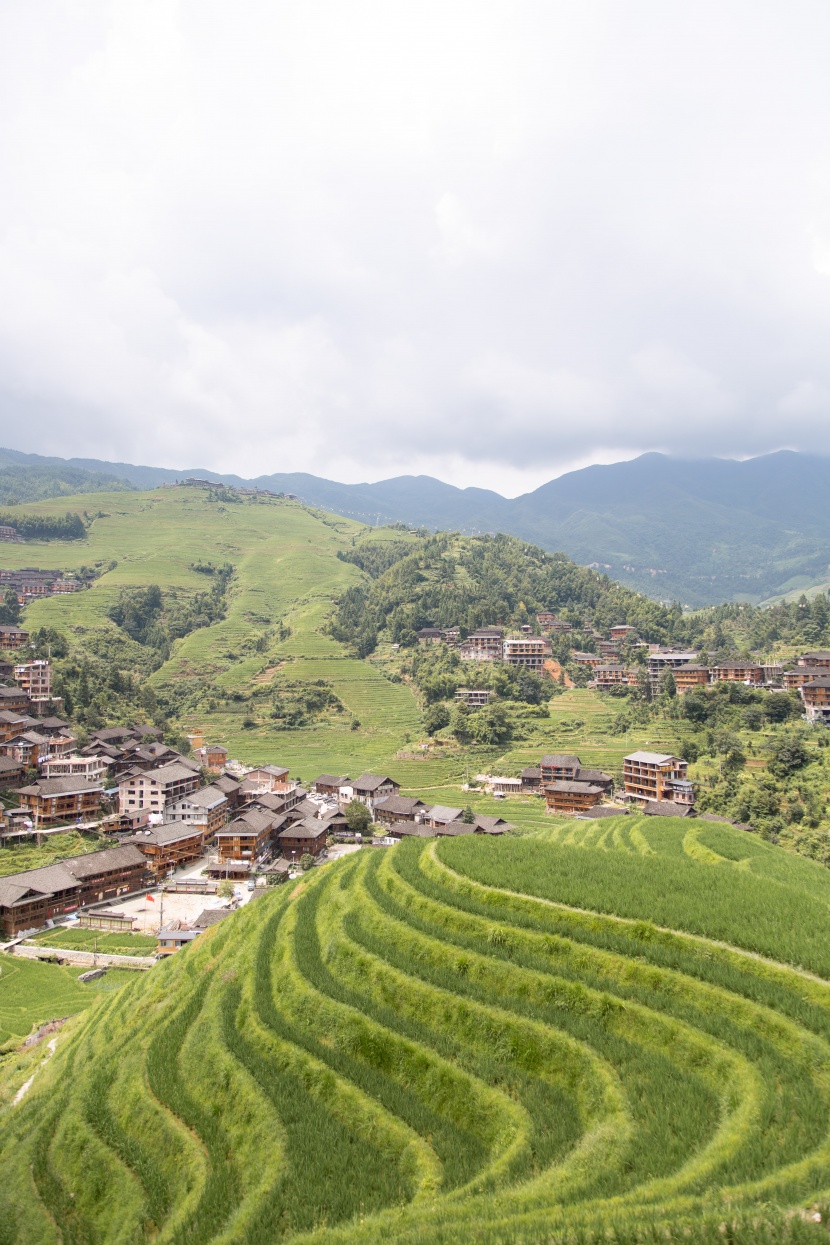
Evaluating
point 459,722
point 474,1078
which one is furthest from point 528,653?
point 474,1078

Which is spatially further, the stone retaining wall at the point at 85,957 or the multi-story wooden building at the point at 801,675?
the multi-story wooden building at the point at 801,675

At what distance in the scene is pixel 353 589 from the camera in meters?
126

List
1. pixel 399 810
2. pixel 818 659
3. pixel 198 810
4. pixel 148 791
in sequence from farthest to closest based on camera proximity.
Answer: pixel 818 659, pixel 148 791, pixel 399 810, pixel 198 810

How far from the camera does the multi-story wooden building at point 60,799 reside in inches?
1969

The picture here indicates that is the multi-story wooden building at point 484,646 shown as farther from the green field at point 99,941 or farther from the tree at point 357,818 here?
the green field at point 99,941

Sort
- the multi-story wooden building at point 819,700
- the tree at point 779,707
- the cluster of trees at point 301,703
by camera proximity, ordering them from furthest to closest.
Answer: the cluster of trees at point 301,703
the multi-story wooden building at point 819,700
the tree at point 779,707

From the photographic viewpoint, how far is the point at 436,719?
246ft

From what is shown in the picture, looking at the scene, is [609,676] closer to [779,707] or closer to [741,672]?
[741,672]

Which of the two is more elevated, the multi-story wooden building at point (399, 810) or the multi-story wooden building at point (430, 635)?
the multi-story wooden building at point (430, 635)

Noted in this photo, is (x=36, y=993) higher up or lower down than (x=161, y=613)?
lower down

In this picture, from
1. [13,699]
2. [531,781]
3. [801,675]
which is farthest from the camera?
[13,699]

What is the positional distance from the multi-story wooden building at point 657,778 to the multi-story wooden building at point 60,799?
143 ft

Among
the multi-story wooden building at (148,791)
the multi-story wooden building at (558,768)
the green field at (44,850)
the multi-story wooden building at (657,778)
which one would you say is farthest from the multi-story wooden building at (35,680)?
the multi-story wooden building at (657,778)

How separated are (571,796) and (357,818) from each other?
1781 cm
